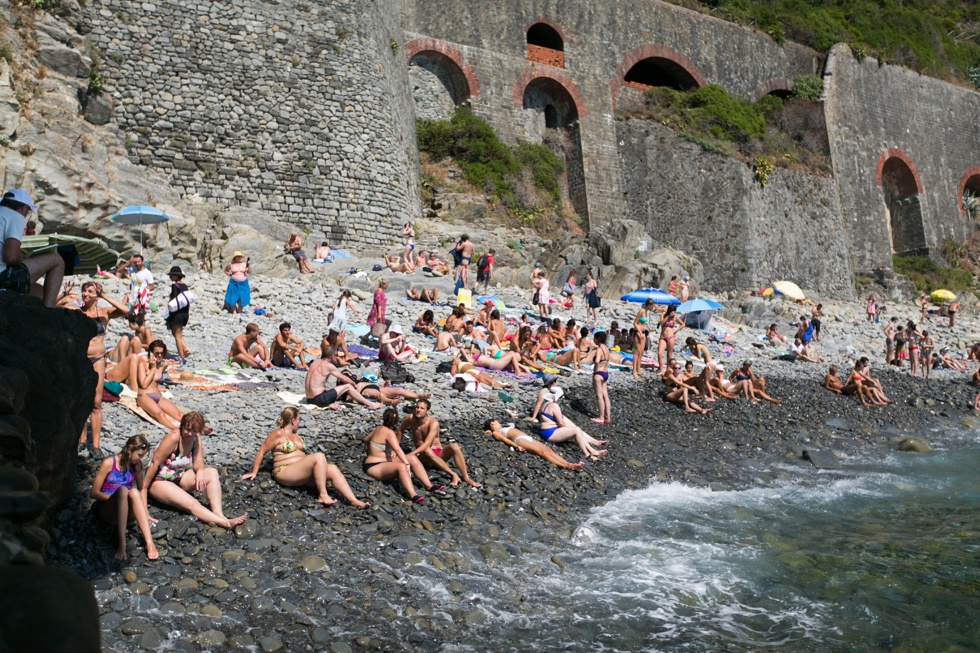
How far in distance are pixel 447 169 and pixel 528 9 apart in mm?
6693

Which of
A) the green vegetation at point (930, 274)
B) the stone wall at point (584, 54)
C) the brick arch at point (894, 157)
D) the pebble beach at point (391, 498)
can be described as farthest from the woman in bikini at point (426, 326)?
the brick arch at point (894, 157)

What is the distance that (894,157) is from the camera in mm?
34125

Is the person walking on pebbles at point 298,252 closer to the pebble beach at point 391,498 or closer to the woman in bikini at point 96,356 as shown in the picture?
the pebble beach at point 391,498

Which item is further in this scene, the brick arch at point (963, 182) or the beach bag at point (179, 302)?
the brick arch at point (963, 182)

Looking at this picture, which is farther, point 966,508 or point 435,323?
point 435,323

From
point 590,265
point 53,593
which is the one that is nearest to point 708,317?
point 590,265

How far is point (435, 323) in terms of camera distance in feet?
51.0

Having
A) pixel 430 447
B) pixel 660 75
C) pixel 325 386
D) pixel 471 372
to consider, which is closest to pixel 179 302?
pixel 325 386

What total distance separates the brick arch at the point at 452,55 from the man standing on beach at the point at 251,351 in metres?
16.2

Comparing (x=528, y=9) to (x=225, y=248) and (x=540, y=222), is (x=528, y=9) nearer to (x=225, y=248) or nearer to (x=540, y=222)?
(x=540, y=222)

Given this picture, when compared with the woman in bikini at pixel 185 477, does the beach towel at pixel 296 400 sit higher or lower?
higher

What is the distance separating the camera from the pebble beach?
5.89 m

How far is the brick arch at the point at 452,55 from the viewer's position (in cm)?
2580

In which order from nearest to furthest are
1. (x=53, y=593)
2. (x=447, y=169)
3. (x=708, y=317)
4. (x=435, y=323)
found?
1. (x=53, y=593)
2. (x=435, y=323)
3. (x=708, y=317)
4. (x=447, y=169)
